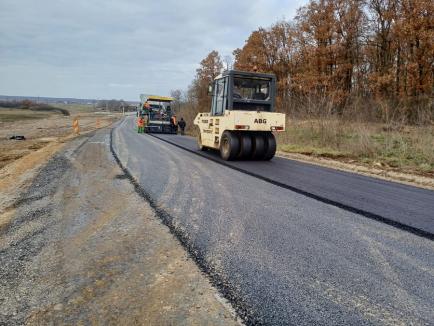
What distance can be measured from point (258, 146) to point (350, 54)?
69.0 ft

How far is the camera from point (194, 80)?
43656mm

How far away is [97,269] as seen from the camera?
10.6ft

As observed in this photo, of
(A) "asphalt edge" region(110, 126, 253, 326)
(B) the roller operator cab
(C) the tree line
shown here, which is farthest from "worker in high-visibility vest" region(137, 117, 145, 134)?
(A) "asphalt edge" region(110, 126, 253, 326)

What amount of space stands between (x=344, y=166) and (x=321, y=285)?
26.1 ft

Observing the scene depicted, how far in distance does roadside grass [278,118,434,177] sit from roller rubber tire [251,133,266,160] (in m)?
2.80

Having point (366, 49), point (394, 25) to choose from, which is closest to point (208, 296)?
point (394, 25)

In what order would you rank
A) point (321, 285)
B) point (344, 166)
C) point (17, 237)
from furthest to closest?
point (344, 166) < point (17, 237) < point (321, 285)

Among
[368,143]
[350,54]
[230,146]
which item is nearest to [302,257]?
[230,146]

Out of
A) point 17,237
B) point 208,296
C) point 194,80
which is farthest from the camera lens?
point 194,80

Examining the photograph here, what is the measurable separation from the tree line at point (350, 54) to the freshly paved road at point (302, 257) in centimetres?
1100

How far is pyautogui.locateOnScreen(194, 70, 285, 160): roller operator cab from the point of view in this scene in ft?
35.1

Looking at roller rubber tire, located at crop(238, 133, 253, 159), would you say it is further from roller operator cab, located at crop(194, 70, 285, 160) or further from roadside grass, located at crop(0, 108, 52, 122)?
roadside grass, located at crop(0, 108, 52, 122)

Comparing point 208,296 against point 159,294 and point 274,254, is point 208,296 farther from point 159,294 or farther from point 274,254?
point 274,254

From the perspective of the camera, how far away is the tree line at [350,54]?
2214cm
